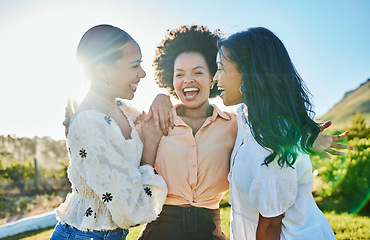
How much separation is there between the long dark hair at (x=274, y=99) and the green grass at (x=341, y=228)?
3.53m

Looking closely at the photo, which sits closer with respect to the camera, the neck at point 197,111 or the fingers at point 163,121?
the fingers at point 163,121

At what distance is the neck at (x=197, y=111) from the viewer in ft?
9.77

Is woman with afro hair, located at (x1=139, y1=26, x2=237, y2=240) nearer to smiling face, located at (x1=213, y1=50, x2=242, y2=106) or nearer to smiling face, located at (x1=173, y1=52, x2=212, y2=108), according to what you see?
smiling face, located at (x1=173, y1=52, x2=212, y2=108)

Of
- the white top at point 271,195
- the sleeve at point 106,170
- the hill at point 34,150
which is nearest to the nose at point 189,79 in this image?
the white top at point 271,195

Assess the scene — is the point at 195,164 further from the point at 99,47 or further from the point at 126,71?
the point at 99,47

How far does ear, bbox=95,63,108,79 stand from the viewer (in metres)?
2.25

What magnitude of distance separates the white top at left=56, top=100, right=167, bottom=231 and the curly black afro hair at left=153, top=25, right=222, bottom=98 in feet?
4.11

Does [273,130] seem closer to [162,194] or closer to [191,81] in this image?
[162,194]

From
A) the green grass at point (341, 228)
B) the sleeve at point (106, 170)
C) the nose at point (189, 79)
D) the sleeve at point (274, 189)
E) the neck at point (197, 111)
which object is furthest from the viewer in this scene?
the green grass at point (341, 228)

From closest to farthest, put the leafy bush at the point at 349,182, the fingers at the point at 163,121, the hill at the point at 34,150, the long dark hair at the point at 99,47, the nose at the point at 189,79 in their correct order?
the long dark hair at the point at 99,47
the fingers at the point at 163,121
the nose at the point at 189,79
the leafy bush at the point at 349,182
the hill at the point at 34,150

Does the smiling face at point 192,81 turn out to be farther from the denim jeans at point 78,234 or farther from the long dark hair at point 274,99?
the denim jeans at point 78,234

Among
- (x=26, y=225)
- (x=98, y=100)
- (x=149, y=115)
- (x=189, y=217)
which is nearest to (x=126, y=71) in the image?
(x=98, y=100)

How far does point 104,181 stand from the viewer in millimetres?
1987

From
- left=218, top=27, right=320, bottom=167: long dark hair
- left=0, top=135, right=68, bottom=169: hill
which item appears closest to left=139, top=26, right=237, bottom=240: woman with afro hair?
left=218, top=27, right=320, bottom=167: long dark hair
